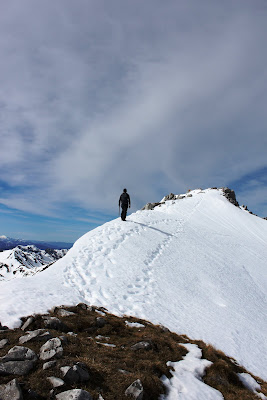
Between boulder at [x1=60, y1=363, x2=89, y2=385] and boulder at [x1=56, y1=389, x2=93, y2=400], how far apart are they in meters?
0.51

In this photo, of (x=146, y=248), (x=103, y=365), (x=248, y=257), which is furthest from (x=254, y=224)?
(x=103, y=365)

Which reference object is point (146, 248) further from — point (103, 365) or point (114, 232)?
point (103, 365)

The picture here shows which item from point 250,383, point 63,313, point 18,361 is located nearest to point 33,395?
point 18,361

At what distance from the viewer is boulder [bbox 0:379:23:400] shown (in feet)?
16.8

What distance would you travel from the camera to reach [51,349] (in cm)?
721

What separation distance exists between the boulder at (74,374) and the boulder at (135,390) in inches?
46.4

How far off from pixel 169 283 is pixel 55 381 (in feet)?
40.8

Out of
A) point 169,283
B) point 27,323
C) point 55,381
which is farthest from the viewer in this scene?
point 169,283

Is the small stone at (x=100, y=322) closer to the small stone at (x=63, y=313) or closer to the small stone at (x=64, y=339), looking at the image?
the small stone at (x=63, y=313)

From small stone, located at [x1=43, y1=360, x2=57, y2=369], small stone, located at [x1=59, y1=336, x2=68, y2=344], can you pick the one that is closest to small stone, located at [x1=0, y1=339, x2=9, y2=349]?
small stone, located at [x1=59, y1=336, x2=68, y2=344]

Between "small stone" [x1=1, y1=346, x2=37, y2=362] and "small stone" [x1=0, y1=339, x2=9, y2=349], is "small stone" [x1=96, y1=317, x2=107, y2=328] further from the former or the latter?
"small stone" [x1=1, y1=346, x2=37, y2=362]

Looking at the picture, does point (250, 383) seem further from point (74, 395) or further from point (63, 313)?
point (63, 313)

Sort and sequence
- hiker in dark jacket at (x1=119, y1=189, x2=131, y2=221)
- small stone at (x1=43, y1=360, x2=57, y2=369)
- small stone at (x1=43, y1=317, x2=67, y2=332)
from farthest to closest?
1. hiker in dark jacket at (x1=119, y1=189, x2=131, y2=221)
2. small stone at (x1=43, y1=317, x2=67, y2=332)
3. small stone at (x1=43, y1=360, x2=57, y2=369)

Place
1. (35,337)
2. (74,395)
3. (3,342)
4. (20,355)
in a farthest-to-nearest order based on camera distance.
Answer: (35,337)
(3,342)
(20,355)
(74,395)
